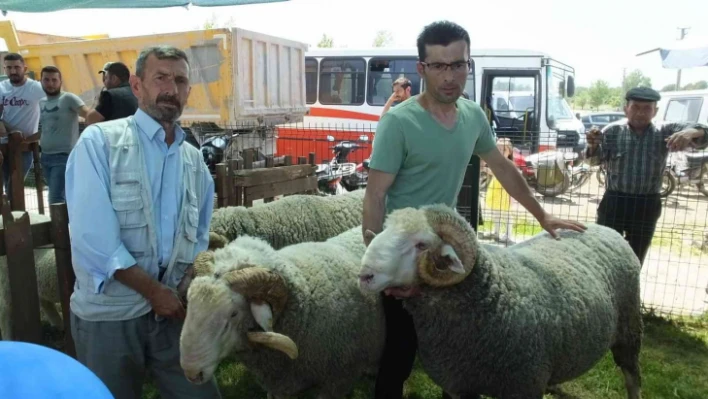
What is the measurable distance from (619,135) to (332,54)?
9.45 m

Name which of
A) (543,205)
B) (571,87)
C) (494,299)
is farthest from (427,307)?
(571,87)

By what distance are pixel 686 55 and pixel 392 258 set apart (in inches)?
336

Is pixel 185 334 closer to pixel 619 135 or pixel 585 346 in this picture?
pixel 585 346

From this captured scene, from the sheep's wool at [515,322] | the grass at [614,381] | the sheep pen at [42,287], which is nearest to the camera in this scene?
the sheep's wool at [515,322]

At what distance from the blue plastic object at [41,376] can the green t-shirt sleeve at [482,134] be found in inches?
73.2

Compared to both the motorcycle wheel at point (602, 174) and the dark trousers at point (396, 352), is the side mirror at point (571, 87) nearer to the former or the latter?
the motorcycle wheel at point (602, 174)

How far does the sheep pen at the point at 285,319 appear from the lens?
212 centimetres

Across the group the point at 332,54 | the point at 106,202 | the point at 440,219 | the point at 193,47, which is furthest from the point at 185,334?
the point at 332,54

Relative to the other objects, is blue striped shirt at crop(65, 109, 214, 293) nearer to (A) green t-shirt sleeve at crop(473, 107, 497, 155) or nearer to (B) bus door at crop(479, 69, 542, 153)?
(A) green t-shirt sleeve at crop(473, 107, 497, 155)

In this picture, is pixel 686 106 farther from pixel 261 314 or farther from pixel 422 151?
pixel 261 314

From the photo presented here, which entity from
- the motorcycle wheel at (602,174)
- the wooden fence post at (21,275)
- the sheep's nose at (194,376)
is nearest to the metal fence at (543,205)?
the motorcycle wheel at (602,174)

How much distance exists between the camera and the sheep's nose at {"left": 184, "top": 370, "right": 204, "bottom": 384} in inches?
81.8

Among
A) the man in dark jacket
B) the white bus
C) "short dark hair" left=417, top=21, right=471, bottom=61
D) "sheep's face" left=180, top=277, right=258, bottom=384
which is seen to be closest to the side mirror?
the white bus

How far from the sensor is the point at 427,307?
2.37 meters
